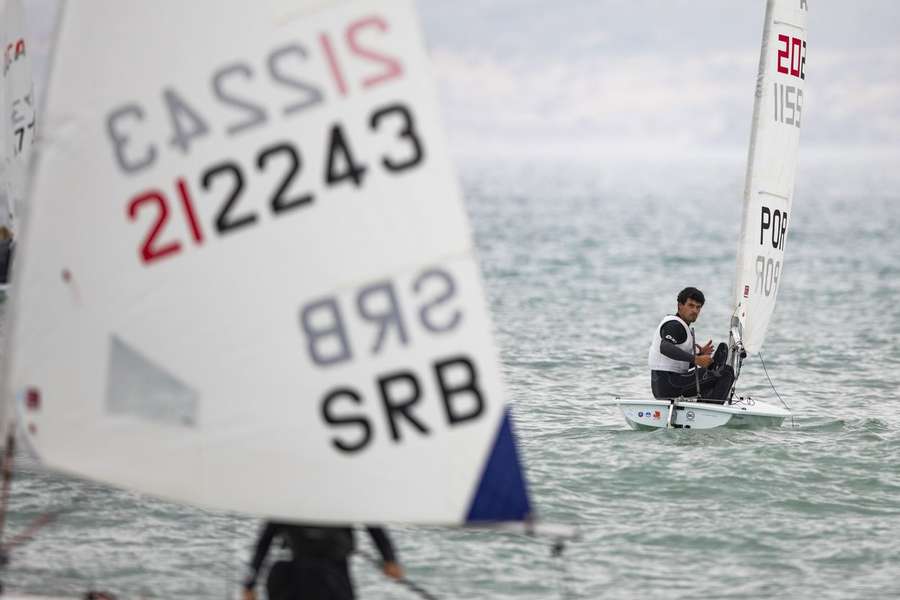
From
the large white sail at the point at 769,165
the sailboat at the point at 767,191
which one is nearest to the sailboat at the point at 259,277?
the sailboat at the point at 767,191

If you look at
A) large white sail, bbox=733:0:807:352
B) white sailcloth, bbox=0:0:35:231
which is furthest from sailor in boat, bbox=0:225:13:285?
large white sail, bbox=733:0:807:352

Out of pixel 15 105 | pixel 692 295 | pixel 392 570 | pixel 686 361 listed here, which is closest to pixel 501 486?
pixel 392 570

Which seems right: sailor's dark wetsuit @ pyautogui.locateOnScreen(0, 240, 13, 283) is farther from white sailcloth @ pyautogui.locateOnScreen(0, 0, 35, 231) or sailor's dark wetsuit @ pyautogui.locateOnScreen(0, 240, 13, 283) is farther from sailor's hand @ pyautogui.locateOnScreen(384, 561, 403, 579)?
sailor's hand @ pyautogui.locateOnScreen(384, 561, 403, 579)

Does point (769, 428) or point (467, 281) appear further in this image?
point (769, 428)

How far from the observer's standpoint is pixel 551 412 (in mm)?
15562

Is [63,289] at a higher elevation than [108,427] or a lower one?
higher

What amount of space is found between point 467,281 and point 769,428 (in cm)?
846

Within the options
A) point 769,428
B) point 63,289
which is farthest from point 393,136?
point 769,428

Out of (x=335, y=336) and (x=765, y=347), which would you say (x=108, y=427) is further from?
(x=765, y=347)

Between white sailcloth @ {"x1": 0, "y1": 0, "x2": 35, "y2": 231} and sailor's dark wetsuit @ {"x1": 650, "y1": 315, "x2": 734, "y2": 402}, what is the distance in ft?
31.9

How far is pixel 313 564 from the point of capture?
260 inches

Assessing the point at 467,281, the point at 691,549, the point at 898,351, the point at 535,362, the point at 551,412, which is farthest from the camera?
the point at 898,351

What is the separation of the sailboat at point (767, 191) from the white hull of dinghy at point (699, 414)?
13 millimetres

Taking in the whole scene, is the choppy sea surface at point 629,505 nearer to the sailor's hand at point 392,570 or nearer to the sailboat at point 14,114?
the sailor's hand at point 392,570
